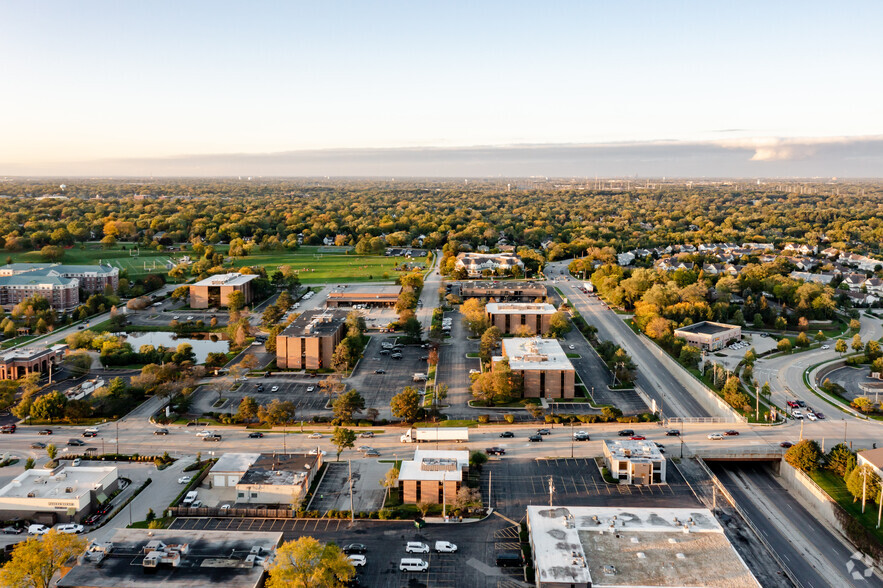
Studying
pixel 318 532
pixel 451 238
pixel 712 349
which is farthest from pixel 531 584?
pixel 451 238

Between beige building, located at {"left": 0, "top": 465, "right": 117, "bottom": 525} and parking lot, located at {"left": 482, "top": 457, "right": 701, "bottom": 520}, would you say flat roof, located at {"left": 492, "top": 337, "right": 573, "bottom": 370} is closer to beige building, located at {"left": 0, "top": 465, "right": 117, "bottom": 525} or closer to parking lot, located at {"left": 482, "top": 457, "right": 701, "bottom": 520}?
parking lot, located at {"left": 482, "top": 457, "right": 701, "bottom": 520}

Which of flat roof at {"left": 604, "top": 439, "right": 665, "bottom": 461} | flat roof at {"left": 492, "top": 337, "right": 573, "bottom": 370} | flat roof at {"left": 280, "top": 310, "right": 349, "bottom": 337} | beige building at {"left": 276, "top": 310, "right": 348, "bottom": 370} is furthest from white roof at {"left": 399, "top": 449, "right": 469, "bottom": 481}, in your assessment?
flat roof at {"left": 280, "top": 310, "right": 349, "bottom": 337}

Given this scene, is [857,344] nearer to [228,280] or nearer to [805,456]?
[805,456]

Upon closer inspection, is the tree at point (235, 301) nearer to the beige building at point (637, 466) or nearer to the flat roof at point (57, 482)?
the flat roof at point (57, 482)

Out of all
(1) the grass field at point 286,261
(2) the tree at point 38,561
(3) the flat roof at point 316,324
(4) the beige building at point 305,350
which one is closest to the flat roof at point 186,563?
(2) the tree at point 38,561

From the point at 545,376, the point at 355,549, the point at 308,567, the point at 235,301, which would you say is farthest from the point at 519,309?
the point at 308,567

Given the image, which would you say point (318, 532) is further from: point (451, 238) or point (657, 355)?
point (451, 238)
